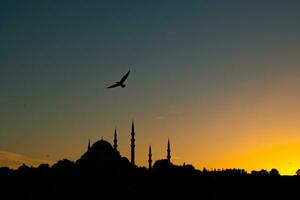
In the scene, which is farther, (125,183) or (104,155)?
(104,155)

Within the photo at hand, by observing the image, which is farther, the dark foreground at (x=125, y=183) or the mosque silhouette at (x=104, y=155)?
the mosque silhouette at (x=104, y=155)

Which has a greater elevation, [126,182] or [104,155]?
[104,155]

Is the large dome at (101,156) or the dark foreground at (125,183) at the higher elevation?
the large dome at (101,156)

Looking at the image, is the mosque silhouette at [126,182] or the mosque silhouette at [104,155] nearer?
the mosque silhouette at [126,182]

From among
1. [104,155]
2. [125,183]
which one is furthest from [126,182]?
[104,155]

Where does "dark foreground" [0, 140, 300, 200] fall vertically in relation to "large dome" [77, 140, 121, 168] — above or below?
below

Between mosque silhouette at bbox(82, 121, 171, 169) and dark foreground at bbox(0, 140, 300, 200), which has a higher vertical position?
mosque silhouette at bbox(82, 121, 171, 169)

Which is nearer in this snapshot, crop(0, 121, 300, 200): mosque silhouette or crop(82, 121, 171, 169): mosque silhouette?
crop(0, 121, 300, 200): mosque silhouette

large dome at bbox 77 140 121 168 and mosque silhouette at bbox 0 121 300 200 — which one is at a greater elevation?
large dome at bbox 77 140 121 168

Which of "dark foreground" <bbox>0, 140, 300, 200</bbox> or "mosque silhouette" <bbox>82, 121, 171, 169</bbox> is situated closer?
"dark foreground" <bbox>0, 140, 300, 200</bbox>

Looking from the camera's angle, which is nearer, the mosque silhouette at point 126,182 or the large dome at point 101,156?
the mosque silhouette at point 126,182

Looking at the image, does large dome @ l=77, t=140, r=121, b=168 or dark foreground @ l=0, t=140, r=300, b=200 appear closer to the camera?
dark foreground @ l=0, t=140, r=300, b=200

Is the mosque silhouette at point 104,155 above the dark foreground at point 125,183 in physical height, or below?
above

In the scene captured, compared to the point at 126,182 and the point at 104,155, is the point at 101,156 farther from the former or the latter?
the point at 126,182
